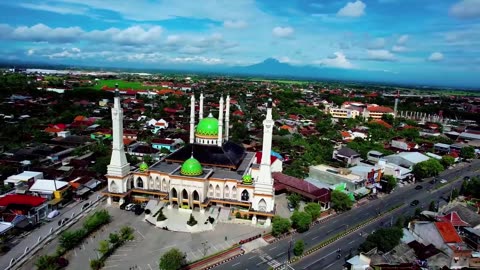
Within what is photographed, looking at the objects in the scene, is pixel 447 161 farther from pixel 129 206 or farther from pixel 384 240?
pixel 129 206

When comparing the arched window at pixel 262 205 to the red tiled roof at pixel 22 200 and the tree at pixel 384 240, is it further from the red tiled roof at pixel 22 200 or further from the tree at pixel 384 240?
the red tiled roof at pixel 22 200

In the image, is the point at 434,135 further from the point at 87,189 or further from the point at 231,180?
the point at 87,189

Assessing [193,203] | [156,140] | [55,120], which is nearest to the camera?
[193,203]

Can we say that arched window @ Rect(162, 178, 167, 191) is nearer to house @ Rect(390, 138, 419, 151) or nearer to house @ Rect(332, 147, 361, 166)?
house @ Rect(332, 147, 361, 166)

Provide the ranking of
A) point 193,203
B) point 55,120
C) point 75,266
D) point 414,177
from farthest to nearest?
point 55,120
point 414,177
point 193,203
point 75,266

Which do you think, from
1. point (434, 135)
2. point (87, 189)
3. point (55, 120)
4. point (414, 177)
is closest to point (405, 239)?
point (414, 177)
